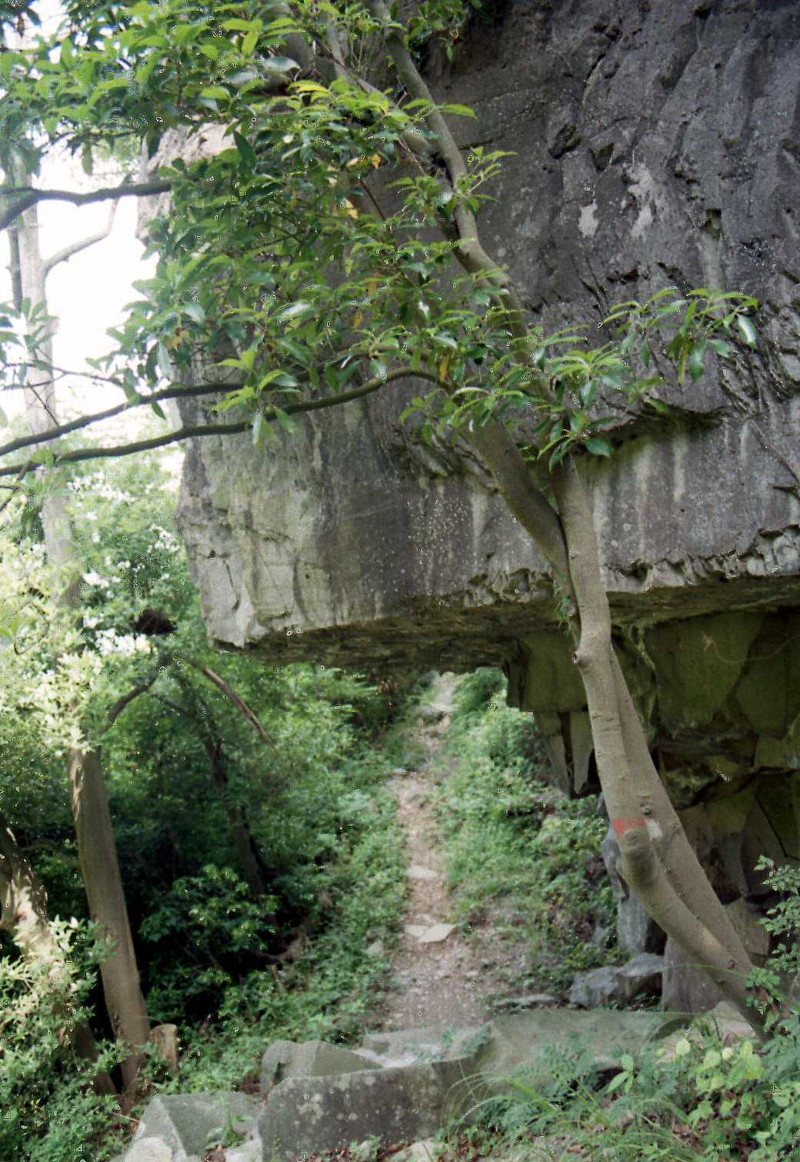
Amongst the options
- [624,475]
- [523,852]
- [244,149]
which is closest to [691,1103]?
[624,475]

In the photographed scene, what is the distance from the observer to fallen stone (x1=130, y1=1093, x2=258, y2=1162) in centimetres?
526

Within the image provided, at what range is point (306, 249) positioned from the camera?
393 cm

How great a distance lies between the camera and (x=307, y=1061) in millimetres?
5691

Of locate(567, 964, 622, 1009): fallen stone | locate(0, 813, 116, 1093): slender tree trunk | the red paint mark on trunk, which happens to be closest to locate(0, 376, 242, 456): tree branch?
the red paint mark on trunk

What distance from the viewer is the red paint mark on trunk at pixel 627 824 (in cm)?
335

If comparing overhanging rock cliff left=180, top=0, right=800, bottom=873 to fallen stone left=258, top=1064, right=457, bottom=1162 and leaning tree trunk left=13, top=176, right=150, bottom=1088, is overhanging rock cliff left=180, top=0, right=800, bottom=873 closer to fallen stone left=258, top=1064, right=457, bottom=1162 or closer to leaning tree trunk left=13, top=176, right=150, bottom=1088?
fallen stone left=258, top=1064, right=457, bottom=1162

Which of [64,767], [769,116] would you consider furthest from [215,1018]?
[769,116]

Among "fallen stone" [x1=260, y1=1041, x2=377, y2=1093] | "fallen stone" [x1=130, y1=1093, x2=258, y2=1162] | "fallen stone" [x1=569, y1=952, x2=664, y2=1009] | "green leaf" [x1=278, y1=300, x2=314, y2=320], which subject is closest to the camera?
"green leaf" [x1=278, y1=300, x2=314, y2=320]

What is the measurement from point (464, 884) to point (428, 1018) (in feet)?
7.12

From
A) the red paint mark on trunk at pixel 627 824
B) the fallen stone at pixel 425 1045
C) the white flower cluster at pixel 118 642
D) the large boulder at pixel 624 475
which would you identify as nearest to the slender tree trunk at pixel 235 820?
the white flower cluster at pixel 118 642

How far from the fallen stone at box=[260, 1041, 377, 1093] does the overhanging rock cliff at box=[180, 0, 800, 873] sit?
2148 mm

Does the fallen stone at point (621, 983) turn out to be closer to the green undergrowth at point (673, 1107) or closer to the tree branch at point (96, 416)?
the green undergrowth at point (673, 1107)

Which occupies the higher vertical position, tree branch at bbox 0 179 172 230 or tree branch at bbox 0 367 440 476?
tree branch at bbox 0 179 172 230

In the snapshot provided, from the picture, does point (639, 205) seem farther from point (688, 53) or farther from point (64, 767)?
point (64, 767)
